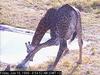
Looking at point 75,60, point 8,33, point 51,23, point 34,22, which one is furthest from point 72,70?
point 34,22

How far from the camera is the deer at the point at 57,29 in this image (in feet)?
31.1

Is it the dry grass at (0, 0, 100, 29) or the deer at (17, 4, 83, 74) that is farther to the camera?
the dry grass at (0, 0, 100, 29)

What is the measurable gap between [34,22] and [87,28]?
1573mm

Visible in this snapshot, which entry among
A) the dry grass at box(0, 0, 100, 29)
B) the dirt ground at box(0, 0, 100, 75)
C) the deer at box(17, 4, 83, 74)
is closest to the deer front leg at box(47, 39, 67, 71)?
the deer at box(17, 4, 83, 74)

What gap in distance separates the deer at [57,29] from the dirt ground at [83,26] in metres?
0.21

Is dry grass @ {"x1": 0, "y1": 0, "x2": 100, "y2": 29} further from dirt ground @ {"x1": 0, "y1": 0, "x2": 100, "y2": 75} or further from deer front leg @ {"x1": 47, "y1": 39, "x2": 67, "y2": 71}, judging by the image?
deer front leg @ {"x1": 47, "y1": 39, "x2": 67, "y2": 71}

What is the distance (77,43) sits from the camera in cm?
1075

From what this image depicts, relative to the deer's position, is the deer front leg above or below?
below

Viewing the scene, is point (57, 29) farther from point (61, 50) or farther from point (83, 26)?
point (83, 26)

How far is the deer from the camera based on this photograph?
9.48 meters

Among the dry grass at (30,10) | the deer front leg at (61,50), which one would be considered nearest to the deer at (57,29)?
the deer front leg at (61,50)

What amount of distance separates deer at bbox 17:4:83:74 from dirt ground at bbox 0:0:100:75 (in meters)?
0.21

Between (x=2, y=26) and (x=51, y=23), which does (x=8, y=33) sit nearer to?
(x=2, y=26)

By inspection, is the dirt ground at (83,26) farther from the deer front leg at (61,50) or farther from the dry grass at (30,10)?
the deer front leg at (61,50)
